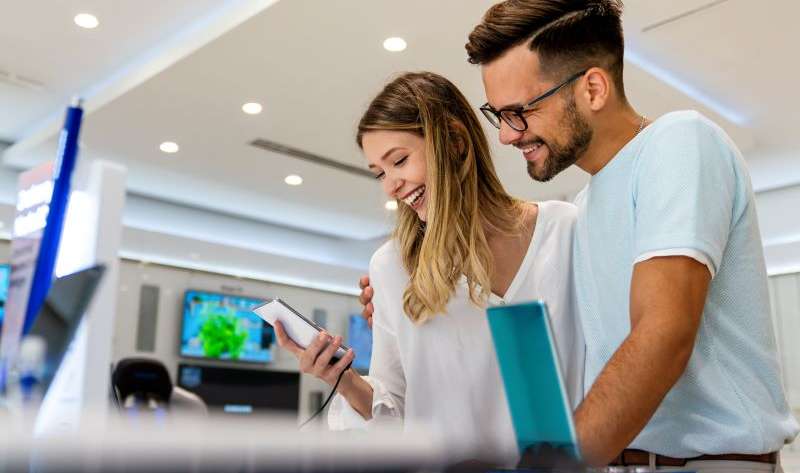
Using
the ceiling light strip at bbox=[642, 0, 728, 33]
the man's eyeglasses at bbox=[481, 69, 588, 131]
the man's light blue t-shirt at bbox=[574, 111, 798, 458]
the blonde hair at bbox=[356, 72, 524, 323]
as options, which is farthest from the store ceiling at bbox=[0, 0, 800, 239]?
the man's light blue t-shirt at bbox=[574, 111, 798, 458]

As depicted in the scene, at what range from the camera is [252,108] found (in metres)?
5.02

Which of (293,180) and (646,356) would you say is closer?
(646,356)

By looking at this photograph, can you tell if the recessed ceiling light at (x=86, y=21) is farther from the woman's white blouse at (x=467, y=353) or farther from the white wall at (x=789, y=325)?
the white wall at (x=789, y=325)

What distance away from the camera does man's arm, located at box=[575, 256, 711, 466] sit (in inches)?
33.2

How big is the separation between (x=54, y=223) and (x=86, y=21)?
Result: 3.90 meters

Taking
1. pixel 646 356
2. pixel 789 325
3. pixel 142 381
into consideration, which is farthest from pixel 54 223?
pixel 789 325

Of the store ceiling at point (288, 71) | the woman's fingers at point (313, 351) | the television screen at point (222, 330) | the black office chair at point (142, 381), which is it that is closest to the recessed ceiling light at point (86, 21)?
the store ceiling at point (288, 71)

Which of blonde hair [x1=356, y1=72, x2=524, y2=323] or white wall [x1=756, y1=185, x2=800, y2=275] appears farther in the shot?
white wall [x1=756, y1=185, x2=800, y2=275]

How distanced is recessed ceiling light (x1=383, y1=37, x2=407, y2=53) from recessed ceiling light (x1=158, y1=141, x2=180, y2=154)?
2133mm

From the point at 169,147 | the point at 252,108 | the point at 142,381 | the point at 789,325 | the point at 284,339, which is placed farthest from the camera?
the point at 789,325

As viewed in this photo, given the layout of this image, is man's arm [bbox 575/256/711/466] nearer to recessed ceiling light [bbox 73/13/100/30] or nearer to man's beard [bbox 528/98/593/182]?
man's beard [bbox 528/98/593/182]

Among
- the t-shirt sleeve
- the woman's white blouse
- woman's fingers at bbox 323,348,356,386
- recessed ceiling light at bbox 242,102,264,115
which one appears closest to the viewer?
the t-shirt sleeve

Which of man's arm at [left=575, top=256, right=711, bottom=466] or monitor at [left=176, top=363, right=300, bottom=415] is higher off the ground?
monitor at [left=176, top=363, right=300, bottom=415]

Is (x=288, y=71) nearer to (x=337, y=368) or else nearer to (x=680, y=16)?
(x=680, y=16)
